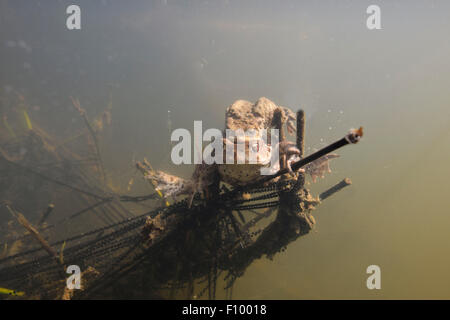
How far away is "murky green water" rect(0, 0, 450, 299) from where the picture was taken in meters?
6.13

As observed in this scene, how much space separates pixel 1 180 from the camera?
735 centimetres

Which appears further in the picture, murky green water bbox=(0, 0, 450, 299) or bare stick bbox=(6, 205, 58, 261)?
murky green water bbox=(0, 0, 450, 299)

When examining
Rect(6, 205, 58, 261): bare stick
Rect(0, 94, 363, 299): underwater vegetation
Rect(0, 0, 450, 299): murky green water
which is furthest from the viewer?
Rect(0, 0, 450, 299): murky green water

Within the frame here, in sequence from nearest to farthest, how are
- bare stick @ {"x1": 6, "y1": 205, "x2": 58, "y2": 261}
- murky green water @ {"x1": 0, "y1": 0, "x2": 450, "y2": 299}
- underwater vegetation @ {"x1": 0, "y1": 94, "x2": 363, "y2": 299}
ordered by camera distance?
underwater vegetation @ {"x1": 0, "y1": 94, "x2": 363, "y2": 299} < bare stick @ {"x1": 6, "y1": 205, "x2": 58, "y2": 261} < murky green water @ {"x1": 0, "y1": 0, "x2": 450, "y2": 299}

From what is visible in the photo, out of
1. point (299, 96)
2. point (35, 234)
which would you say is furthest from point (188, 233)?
point (299, 96)

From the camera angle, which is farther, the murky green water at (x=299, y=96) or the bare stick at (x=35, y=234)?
the murky green water at (x=299, y=96)

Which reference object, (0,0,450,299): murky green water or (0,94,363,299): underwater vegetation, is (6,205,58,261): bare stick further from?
(0,0,450,299): murky green water

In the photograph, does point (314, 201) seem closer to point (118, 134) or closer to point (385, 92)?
point (118, 134)

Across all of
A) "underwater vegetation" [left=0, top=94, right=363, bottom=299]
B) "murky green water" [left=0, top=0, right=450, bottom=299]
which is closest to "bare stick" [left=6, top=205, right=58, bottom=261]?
"underwater vegetation" [left=0, top=94, right=363, bottom=299]

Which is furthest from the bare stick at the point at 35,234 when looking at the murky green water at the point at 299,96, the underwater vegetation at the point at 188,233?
the murky green water at the point at 299,96

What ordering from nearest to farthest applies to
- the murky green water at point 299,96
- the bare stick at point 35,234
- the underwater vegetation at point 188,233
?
the underwater vegetation at point 188,233, the bare stick at point 35,234, the murky green water at point 299,96

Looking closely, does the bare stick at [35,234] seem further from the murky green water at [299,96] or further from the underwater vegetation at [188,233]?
the murky green water at [299,96]

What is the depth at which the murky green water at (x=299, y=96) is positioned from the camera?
6.13 meters

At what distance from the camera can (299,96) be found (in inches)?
533
